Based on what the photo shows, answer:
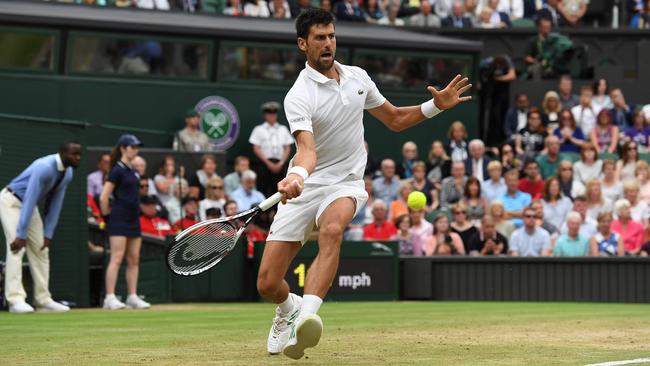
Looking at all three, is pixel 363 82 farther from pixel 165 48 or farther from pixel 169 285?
pixel 165 48

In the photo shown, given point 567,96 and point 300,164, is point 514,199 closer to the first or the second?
point 567,96

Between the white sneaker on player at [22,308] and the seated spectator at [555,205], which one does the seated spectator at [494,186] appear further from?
the white sneaker on player at [22,308]

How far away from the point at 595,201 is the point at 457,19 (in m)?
6.71

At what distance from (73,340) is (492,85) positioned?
14508 mm

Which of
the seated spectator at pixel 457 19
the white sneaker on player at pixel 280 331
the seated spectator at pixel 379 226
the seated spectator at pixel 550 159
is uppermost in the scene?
the seated spectator at pixel 457 19

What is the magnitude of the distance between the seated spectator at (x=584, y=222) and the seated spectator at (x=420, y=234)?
5.91 ft

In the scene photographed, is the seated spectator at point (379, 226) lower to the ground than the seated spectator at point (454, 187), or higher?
lower

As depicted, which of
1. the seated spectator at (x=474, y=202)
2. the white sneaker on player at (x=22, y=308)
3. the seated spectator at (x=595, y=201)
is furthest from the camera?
the seated spectator at (x=474, y=202)

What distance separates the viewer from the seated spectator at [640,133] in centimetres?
2140

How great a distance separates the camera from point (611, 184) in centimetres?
1939

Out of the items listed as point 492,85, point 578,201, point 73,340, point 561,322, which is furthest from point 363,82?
point 492,85

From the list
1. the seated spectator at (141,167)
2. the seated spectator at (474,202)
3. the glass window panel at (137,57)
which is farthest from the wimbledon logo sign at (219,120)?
the seated spectator at (474,202)

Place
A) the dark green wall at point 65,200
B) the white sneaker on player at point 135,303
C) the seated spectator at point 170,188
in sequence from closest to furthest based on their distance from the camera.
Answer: the dark green wall at point 65,200
the white sneaker on player at point 135,303
the seated spectator at point 170,188

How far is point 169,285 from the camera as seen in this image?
17172 mm
